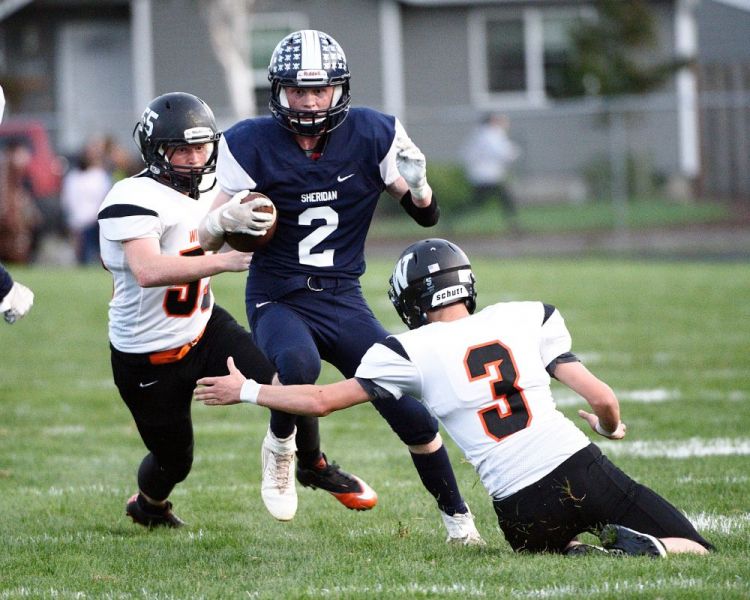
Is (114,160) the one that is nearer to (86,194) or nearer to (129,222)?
(86,194)

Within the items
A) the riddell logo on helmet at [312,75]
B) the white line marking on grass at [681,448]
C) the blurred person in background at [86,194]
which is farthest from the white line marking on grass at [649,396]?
the blurred person in background at [86,194]

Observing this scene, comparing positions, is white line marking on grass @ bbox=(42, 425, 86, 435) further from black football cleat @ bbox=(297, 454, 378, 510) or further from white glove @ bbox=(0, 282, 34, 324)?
black football cleat @ bbox=(297, 454, 378, 510)

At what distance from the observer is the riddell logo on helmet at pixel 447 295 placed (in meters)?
4.42

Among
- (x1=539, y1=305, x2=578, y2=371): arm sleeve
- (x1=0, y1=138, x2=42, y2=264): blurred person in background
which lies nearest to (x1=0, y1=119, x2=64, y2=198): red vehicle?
(x1=0, y1=138, x2=42, y2=264): blurred person in background

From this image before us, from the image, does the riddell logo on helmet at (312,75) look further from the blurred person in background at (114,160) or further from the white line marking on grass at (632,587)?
the blurred person in background at (114,160)

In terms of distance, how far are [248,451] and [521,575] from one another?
138 inches

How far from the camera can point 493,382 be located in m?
4.34

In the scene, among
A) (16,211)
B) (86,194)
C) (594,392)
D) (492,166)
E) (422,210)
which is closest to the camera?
(594,392)

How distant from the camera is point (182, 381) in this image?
5336 millimetres

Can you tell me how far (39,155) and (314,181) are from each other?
16.3 meters

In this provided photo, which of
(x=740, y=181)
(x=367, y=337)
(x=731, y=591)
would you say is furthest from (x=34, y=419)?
(x=740, y=181)

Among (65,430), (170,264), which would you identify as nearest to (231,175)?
(170,264)

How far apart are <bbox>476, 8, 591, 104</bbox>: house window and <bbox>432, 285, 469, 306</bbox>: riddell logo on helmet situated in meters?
20.6

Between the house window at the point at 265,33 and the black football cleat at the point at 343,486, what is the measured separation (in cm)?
1983
